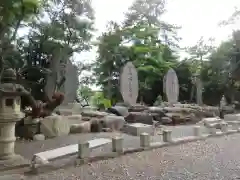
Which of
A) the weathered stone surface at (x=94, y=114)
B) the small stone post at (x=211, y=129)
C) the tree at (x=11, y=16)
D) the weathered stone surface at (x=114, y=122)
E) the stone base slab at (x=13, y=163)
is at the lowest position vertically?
the stone base slab at (x=13, y=163)

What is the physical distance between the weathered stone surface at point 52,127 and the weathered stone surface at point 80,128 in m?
0.44

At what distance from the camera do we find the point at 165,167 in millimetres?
4711

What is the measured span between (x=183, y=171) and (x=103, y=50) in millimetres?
13734

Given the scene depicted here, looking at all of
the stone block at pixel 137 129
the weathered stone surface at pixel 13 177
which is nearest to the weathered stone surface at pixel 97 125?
the stone block at pixel 137 129

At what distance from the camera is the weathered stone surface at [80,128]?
28.6 feet

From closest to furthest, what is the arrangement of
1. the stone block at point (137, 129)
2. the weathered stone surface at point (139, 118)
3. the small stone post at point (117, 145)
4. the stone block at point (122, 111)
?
the small stone post at point (117, 145)
the stone block at point (137, 129)
the weathered stone surface at point (139, 118)
the stone block at point (122, 111)

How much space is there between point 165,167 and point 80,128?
4.54 m

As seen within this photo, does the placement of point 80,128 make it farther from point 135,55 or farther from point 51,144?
point 135,55

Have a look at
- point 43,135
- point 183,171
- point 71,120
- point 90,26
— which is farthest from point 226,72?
point 183,171

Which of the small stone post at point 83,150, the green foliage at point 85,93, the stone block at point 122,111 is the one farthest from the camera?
the green foliage at point 85,93

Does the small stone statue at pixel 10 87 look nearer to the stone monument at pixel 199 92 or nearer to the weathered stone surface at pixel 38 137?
the weathered stone surface at pixel 38 137

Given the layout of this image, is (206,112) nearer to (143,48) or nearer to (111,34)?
(143,48)

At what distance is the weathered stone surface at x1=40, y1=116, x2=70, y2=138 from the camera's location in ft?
26.3

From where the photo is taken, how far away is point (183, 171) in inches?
174
